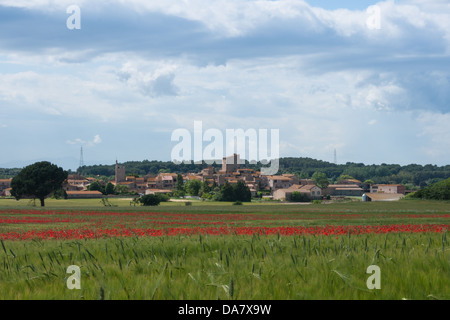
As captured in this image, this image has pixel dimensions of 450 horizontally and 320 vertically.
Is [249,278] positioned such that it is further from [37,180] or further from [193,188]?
[193,188]

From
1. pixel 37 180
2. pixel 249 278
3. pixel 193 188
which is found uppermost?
pixel 37 180

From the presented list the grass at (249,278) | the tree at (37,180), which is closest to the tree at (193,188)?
the tree at (37,180)

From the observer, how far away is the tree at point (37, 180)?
9556 centimetres

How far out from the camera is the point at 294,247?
14.5 m

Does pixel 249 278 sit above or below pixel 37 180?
below

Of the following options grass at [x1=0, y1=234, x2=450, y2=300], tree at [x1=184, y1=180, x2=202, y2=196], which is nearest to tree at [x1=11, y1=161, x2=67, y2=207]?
tree at [x1=184, y1=180, x2=202, y2=196]

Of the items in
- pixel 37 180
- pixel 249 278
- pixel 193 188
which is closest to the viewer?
pixel 249 278

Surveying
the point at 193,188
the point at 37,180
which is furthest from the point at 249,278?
the point at 193,188

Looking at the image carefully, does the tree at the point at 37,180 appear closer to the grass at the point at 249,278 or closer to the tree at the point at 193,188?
the tree at the point at 193,188

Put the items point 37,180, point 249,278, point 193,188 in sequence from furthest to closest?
point 193,188 → point 37,180 → point 249,278

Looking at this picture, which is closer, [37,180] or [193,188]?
[37,180]

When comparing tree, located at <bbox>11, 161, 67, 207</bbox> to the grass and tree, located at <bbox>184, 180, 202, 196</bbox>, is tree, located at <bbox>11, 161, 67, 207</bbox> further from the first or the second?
the grass

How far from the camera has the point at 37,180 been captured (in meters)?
96.6
